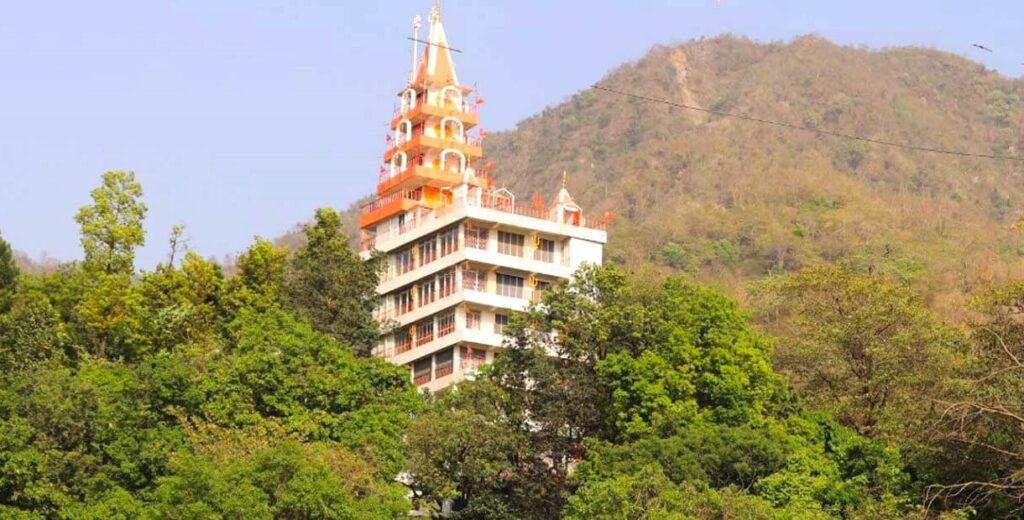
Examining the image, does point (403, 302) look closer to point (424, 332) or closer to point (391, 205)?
point (424, 332)

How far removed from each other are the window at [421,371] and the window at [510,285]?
3.06 meters

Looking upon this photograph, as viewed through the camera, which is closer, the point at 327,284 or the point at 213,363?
the point at 213,363

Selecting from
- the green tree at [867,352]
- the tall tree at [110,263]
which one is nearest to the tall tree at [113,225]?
the tall tree at [110,263]

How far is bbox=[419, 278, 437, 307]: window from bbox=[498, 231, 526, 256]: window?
233cm

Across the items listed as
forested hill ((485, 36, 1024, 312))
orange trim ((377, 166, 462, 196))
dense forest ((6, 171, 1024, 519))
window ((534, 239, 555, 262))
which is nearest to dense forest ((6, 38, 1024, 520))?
dense forest ((6, 171, 1024, 519))

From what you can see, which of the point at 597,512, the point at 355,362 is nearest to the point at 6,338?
the point at 355,362

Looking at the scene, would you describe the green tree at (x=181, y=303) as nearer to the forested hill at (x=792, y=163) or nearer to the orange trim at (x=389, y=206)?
the orange trim at (x=389, y=206)

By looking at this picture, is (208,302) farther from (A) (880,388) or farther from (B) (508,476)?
(A) (880,388)

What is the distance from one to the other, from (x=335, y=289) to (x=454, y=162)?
10.3 metres

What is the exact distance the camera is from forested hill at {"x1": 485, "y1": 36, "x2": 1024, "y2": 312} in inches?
3797

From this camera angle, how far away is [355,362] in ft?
158

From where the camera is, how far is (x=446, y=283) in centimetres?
5747

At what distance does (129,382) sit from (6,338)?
739 centimetres

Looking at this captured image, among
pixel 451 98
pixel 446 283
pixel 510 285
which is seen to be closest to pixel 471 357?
pixel 446 283
